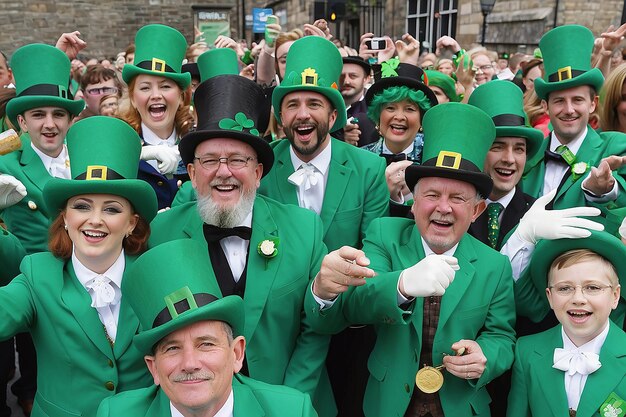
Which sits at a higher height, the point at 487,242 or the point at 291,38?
the point at 291,38

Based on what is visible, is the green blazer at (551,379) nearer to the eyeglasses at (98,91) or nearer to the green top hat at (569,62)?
the green top hat at (569,62)

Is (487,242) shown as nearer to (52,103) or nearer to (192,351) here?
(192,351)

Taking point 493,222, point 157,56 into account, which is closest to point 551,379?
point 493,222

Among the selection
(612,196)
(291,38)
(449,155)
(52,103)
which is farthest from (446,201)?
(291,38)

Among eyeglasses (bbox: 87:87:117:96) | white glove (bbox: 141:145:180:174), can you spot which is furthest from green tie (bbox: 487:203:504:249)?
eyeglasses (bbox: 87:87:117:96)

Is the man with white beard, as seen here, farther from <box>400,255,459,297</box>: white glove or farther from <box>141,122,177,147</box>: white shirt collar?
<box>141,122,177,147</box>: white shirt collar

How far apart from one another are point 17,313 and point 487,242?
254cm

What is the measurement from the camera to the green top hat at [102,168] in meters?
2.73

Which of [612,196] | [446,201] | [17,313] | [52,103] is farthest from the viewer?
[52,103]

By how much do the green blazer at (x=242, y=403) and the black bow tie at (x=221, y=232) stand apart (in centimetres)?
78

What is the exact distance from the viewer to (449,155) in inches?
114

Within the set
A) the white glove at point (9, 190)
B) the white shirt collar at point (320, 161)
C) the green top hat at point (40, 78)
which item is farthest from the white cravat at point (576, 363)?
the green top hat at point (40, 78)

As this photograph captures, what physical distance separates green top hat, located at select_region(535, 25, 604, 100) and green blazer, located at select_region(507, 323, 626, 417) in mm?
1878

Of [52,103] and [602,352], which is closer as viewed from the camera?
[602,352]
